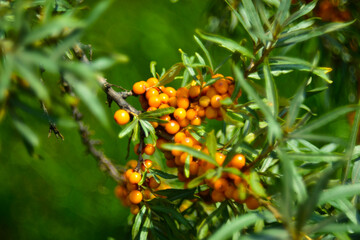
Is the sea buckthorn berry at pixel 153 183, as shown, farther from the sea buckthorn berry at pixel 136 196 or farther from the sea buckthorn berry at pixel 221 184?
the sea buckthorn berry at pixel 221 184

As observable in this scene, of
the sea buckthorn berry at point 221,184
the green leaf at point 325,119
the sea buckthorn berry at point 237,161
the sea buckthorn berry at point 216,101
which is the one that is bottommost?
the sea buckthorn berry at point 221,184

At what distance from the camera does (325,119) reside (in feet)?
1.63

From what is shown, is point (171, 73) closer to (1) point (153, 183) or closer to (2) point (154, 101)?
(2) point (154, 101)

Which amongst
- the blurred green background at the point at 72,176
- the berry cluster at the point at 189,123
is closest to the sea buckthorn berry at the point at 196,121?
the berry cluster at the point at 189,123

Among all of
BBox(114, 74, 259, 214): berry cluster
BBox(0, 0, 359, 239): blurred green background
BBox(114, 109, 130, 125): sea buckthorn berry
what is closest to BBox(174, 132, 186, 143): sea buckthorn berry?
BBox(114, 74, 259, 214): berry cluster

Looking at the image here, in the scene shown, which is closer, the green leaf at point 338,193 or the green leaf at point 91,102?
the green leaf at point 91,102

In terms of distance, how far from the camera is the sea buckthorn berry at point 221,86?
63cm

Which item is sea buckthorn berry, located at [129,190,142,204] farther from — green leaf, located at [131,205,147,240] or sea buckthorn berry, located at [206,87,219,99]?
sea buckthorn berry, located at [206,87,219,99]

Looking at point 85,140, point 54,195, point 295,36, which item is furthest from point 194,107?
point 54,195

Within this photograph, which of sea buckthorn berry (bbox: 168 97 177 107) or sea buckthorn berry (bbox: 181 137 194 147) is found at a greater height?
sea buckthorn berry (bbox: 168 97 177 107)

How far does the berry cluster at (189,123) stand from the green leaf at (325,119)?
103mm

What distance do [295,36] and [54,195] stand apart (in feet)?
4.22

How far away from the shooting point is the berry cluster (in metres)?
0.58

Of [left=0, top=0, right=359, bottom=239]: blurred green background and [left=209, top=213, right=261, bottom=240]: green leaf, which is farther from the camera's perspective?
[left=0, top=0, right=359, bottom=239]: blurred green background
